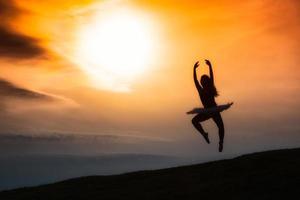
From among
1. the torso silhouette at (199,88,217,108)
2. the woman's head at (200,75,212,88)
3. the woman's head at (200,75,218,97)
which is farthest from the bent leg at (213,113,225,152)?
the woman's head at (200,75,212,88)

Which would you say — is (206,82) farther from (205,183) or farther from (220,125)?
(205,183)

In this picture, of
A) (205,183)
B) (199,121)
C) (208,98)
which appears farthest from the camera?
(199,121)

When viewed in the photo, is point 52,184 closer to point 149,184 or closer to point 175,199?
point 149,184

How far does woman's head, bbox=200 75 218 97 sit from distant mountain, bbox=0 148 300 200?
2.80 meters

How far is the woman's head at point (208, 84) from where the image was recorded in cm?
1973

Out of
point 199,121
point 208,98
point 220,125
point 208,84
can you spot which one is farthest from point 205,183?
point 208,84

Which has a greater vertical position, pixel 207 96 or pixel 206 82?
pixel 206 82

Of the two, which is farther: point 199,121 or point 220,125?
point 199,121

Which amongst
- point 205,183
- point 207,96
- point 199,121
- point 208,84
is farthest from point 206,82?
point 205,183

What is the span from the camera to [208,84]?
19.8 meters

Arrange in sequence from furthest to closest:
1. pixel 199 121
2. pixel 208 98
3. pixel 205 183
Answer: pixel 199 121, pixel 208 98, pixel 205 183

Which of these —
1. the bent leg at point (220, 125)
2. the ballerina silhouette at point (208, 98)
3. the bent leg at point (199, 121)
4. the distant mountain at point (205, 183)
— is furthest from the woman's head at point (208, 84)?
the distant mountain at point (205, 183)

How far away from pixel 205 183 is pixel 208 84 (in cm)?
337

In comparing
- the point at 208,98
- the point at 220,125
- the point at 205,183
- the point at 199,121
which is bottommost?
the point at 205,183
